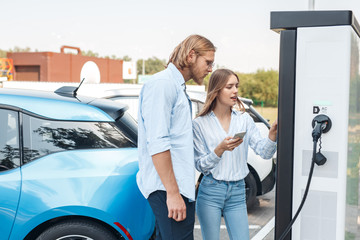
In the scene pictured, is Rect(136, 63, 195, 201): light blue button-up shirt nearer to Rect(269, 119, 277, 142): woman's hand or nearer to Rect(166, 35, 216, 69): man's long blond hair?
Rect(166, 35, 216, 69): man's long blond hair

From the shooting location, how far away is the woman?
2.87 m

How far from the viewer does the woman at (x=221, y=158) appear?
2873 mm

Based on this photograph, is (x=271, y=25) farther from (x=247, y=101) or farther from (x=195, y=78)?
(x=247, y=101)

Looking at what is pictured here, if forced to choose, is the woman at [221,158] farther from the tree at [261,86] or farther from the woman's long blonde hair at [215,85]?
the tree at [261,86]

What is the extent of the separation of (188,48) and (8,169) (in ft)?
4.86

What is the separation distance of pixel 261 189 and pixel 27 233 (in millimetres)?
3612

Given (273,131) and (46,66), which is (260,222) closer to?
(273,131)

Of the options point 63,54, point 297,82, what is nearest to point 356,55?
point 297,82

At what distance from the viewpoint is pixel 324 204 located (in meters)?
2.54

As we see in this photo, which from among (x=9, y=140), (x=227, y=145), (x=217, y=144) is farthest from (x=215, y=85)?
(x=9, y=140)

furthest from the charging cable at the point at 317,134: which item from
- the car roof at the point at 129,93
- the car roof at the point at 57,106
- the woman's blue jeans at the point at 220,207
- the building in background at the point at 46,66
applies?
the building in background at the point at 46,66

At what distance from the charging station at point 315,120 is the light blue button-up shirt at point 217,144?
0.37m

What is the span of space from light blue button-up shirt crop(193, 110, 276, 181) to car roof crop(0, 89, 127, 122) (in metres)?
0.70

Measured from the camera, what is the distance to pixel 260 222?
18.8ft
